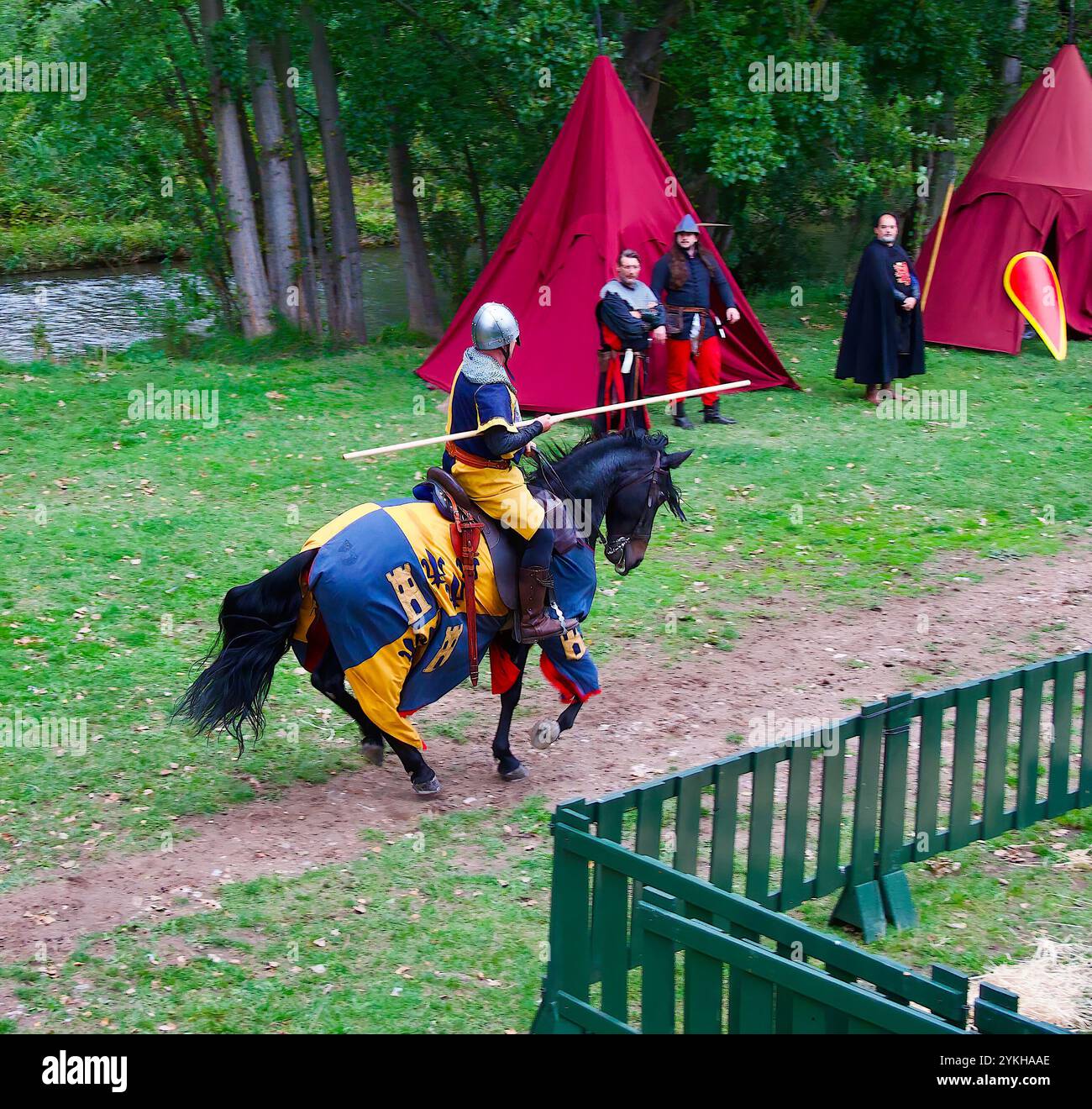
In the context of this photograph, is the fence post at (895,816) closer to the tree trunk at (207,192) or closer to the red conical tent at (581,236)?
the red conical tent at (581,236)

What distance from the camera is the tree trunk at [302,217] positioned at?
1653cm

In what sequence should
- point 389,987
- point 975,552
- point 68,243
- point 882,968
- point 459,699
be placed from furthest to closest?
point 68,243, point 975,552, point 459,699, point 389,987, point 882,968

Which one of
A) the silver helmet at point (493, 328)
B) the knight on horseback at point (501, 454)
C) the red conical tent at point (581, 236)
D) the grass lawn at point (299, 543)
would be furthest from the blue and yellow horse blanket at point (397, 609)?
the red conical tent at point (581, 236)

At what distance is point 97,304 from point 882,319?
45.8 feet

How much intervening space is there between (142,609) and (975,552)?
6344mm

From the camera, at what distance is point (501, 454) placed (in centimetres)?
651

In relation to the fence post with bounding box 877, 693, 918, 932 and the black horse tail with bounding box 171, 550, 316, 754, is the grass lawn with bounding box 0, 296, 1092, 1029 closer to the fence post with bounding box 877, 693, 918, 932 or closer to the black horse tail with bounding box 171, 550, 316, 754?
the fence post with bounding box 877, 693, 918, 932

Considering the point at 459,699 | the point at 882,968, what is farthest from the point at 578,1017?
the point at 459,699

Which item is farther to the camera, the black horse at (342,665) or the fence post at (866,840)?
the black horse at (342,665)

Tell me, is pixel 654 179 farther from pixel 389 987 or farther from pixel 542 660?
pixel 389 987

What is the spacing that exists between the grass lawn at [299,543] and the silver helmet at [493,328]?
2.42 meters

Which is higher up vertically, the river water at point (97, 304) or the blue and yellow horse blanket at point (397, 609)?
the river water at point (97, 304)

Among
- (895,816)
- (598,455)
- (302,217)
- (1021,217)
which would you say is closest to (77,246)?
(302,217)

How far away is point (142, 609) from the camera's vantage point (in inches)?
353
